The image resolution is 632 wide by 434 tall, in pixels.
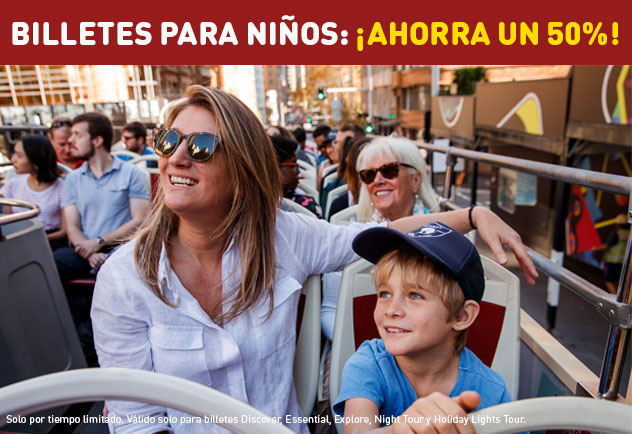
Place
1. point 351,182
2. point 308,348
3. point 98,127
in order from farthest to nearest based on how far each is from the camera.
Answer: point 98,127 < point 351,182 < point 308,348

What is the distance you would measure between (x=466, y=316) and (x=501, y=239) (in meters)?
0.37

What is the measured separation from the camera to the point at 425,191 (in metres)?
2.73

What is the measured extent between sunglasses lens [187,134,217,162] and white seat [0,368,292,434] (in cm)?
85

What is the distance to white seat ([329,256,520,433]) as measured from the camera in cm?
159

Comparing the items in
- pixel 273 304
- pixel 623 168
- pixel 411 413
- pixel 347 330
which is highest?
pixel 411 413

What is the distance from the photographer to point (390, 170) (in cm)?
255

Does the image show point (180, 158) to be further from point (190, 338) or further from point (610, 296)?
point (610, 296)

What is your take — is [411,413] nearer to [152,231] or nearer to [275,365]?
[275,365]

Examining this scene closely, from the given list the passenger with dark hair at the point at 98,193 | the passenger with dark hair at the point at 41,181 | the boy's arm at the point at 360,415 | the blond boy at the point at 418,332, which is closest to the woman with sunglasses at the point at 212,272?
the blond boy at the point at 418,332

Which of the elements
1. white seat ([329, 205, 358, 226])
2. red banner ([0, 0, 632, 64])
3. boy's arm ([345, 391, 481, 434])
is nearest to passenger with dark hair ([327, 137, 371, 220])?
white seat ([329, 205, 358, 226])

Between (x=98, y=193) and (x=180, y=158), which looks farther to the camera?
(x=98, y=193)

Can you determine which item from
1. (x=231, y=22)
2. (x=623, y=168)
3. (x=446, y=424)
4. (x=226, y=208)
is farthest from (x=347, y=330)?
(x=623, y=168)

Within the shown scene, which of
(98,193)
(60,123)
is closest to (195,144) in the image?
(98,193)

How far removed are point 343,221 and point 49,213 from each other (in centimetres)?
280
